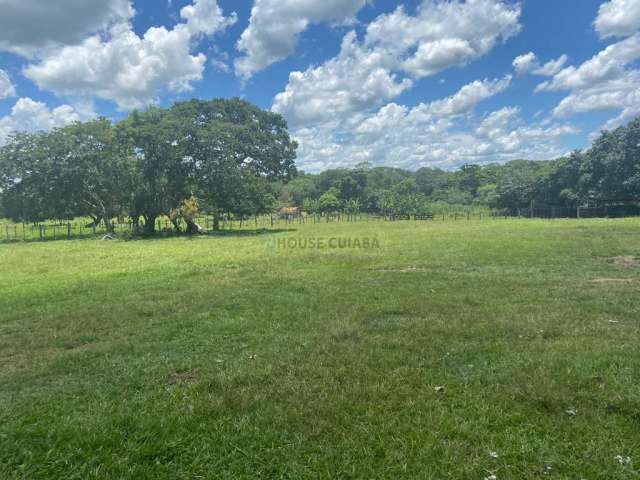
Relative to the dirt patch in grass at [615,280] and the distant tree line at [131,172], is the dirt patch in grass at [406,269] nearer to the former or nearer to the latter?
the dirt patch in grass at [615,280]

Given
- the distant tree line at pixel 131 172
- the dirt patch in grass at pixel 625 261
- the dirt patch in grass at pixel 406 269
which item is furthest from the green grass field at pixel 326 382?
the distant tree line at pixel 131 172

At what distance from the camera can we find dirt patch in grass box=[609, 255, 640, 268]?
1172cm

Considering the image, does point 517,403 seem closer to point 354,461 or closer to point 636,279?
point 354,461

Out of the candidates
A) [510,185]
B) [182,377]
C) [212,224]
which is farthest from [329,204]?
[182,377]

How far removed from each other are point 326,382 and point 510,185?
2290 inches

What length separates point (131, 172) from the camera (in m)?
29.6

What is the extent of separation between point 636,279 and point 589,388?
726cm

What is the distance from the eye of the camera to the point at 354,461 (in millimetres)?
3211

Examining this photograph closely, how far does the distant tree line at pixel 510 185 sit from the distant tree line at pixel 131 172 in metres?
34.6

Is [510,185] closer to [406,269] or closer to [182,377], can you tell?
[406,269]

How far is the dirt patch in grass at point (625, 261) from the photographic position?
38.5 feet

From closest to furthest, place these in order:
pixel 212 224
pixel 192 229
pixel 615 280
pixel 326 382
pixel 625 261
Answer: pixel 326 382 → pixel 615 280 → pixel 625 261 → pixel 192 229 → pixel 212 224

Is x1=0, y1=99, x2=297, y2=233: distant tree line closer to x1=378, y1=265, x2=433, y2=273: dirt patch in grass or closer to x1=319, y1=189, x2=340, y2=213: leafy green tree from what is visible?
x1=378, y1=265, x2=433, y2=273: dirt patch in grass

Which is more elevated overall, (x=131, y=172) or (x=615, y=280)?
(x=131, y=172)
